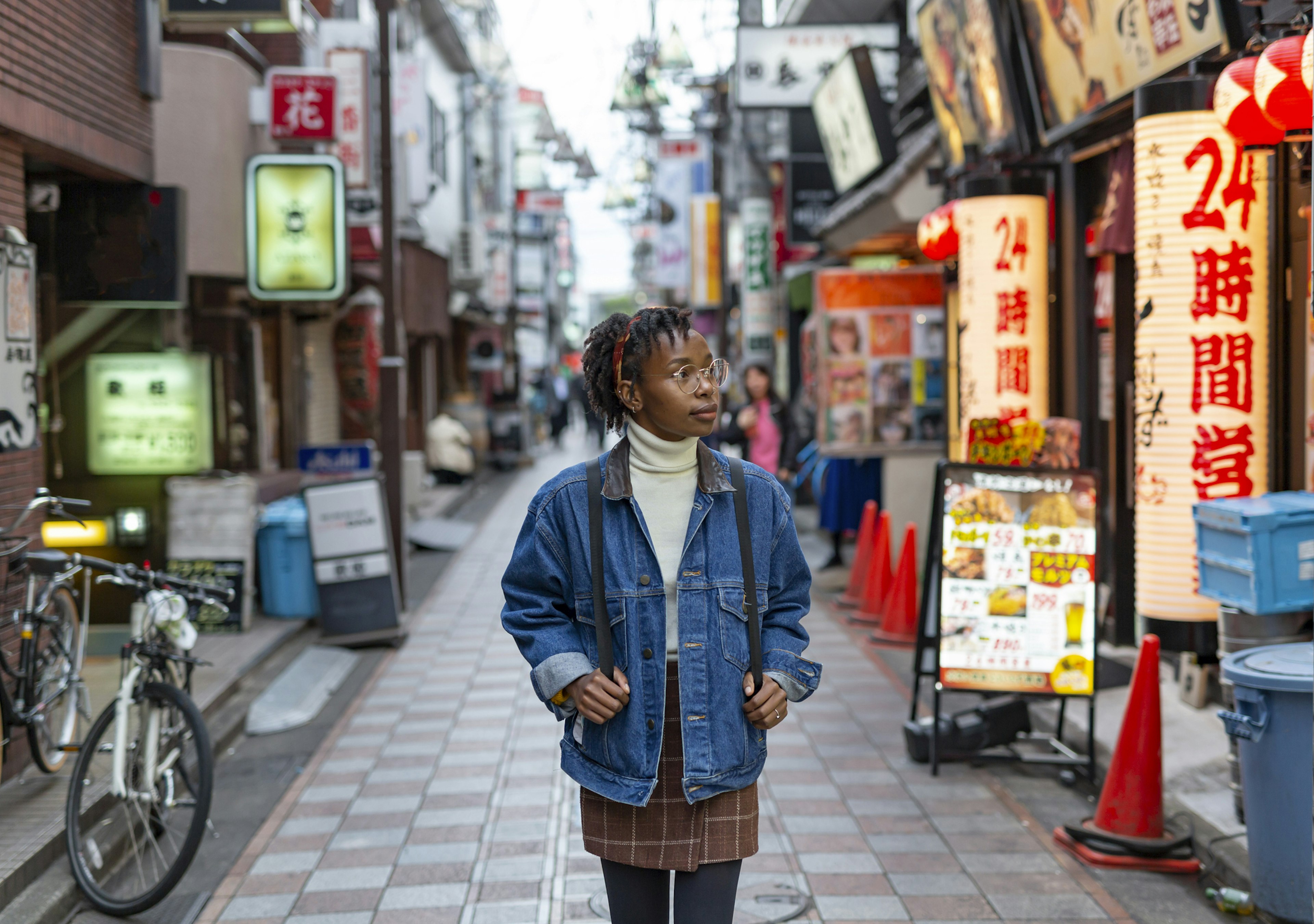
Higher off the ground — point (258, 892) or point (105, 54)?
point (105, 54)

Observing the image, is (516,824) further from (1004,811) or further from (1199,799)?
(1199,799)

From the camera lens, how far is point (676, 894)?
10.5 ft

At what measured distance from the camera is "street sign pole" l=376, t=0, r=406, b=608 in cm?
1138

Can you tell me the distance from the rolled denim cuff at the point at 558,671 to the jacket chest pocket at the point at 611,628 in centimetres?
7

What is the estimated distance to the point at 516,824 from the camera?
20.1ft

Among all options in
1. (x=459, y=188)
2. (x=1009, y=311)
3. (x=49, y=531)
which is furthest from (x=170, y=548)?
(x=459, y=188)

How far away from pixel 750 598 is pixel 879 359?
33.3ft

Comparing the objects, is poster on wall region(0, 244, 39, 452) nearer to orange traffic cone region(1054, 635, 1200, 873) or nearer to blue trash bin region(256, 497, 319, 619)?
blue trash bin region(256, 497, 319, 619)

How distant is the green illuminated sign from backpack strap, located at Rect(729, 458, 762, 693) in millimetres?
8552

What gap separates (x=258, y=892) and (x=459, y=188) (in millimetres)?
26599

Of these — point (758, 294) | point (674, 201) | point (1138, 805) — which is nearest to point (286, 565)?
point (1138, 805)

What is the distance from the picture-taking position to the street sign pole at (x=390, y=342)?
11375mm

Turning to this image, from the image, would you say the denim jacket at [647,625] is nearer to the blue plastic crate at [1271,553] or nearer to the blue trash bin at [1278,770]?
the blue trash bin at [1278,770]

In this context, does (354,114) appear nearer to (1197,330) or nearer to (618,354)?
(1197,330)
